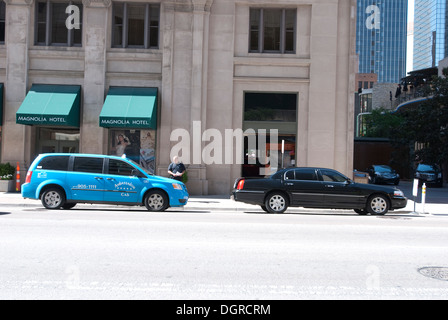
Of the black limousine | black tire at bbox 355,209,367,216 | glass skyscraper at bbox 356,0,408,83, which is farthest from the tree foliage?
glass skyscraper at bbox 356,0,408,83

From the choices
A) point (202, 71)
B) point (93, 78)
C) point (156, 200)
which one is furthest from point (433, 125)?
point (156, 200)

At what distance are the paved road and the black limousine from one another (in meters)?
3.53

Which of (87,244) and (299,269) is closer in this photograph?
(299,269)

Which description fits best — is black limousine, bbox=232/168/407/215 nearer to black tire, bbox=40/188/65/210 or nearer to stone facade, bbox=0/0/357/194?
black tire, bbox=40/188/65/210

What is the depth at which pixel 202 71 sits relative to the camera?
2133cm

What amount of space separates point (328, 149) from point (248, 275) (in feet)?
52.0

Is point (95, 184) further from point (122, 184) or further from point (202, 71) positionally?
point (202, 71)

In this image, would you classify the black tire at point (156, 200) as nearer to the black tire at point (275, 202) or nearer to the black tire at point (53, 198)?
the black tire at point (53, 198)

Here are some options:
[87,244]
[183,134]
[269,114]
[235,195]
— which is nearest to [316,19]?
[269,114]

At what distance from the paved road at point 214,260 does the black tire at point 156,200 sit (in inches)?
116

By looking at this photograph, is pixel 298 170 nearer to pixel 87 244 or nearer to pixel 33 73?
pixel 87 244

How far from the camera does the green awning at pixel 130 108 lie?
19.7 metres

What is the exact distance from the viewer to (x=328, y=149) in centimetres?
2148

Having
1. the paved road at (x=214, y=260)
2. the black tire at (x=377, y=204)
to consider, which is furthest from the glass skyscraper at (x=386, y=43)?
the paved road at (x=214, y=260)
